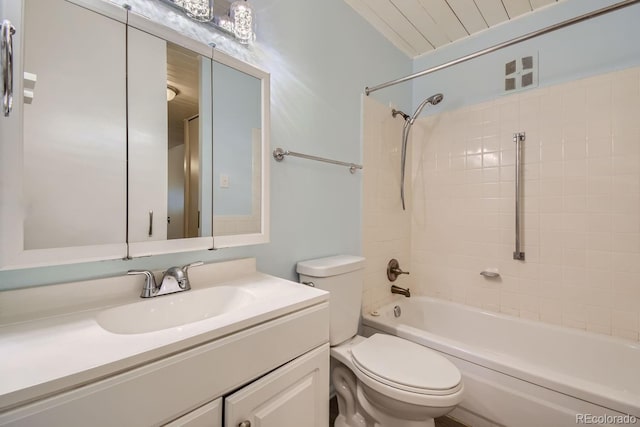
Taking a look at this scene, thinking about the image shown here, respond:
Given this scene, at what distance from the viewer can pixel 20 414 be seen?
1.43 feet

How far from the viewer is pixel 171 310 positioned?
36.2 inches

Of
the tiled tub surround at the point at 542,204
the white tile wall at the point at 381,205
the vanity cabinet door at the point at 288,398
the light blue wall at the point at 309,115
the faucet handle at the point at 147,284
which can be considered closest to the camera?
the vanity cabinet door at the point at 288,398

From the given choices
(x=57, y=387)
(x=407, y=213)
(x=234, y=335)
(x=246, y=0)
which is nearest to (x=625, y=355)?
(x=407, y=213)

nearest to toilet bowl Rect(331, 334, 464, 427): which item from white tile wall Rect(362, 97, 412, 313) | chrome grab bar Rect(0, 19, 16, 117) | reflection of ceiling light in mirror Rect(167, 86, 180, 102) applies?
white tile wall Rect(362, 97, 412, 313)

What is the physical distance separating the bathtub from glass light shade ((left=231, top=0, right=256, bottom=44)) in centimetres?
167

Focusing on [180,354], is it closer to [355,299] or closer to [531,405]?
[355,299]

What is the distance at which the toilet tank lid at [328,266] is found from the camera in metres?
1.33

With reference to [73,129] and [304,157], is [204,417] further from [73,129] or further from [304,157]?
[304,157]

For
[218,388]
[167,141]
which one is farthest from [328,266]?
[167,141]

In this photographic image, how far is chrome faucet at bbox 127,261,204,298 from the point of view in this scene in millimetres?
883

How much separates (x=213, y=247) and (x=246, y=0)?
1082mm

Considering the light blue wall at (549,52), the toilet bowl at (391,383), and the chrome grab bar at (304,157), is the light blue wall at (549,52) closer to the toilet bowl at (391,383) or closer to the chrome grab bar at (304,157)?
the chrome grab bar at (304,157)

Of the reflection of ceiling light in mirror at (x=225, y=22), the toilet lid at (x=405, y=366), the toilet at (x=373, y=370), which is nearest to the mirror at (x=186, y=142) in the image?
the reflection of ceiling light in mirror at (x=225, y=22)

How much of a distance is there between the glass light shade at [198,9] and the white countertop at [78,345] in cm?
104
